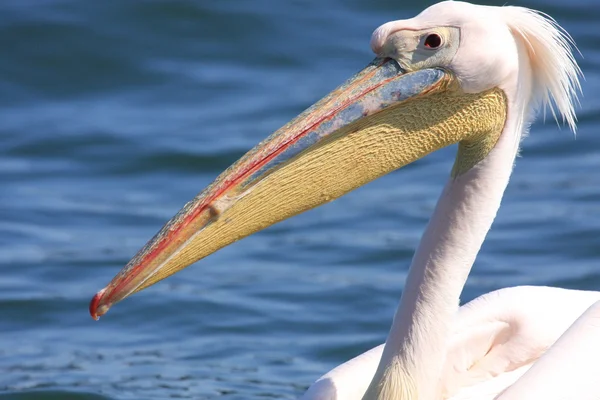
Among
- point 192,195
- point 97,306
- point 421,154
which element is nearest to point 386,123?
point 421,154

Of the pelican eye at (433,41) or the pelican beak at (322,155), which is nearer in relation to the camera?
the pelican beak at (322,155)

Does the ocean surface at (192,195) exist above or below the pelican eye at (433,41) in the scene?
above

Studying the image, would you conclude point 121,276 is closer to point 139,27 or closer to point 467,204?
point 467,204

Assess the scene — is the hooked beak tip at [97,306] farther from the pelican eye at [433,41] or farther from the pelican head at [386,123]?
the pelican eye at [433,41]

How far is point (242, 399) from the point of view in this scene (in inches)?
191

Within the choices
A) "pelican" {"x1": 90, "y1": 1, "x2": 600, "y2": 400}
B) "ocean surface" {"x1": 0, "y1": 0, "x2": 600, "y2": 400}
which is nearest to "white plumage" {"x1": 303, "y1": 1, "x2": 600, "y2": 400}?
"pelican" {"x1": 90, "y1": 1, "x2": 600, "y2": 400}

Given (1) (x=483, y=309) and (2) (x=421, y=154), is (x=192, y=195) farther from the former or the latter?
(2) (x=421, y=154)

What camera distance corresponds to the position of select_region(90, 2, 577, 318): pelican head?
321 centimetres

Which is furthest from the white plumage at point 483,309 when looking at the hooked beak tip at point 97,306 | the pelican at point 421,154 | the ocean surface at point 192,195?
the ocean surface at point 192,195

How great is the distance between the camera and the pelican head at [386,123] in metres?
3.21

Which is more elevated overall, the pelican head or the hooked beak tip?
the pelican head

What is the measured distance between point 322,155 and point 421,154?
33 centimetres

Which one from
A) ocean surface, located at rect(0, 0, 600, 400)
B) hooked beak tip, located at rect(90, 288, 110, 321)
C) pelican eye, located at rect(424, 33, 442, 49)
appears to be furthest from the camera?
ocean surface, located at rect(0, 0, 600, 400)

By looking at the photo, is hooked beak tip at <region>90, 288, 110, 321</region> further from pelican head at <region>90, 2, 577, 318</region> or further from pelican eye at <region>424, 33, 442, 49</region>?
pelican eye at <region>424, 33, 442, 49</region>
